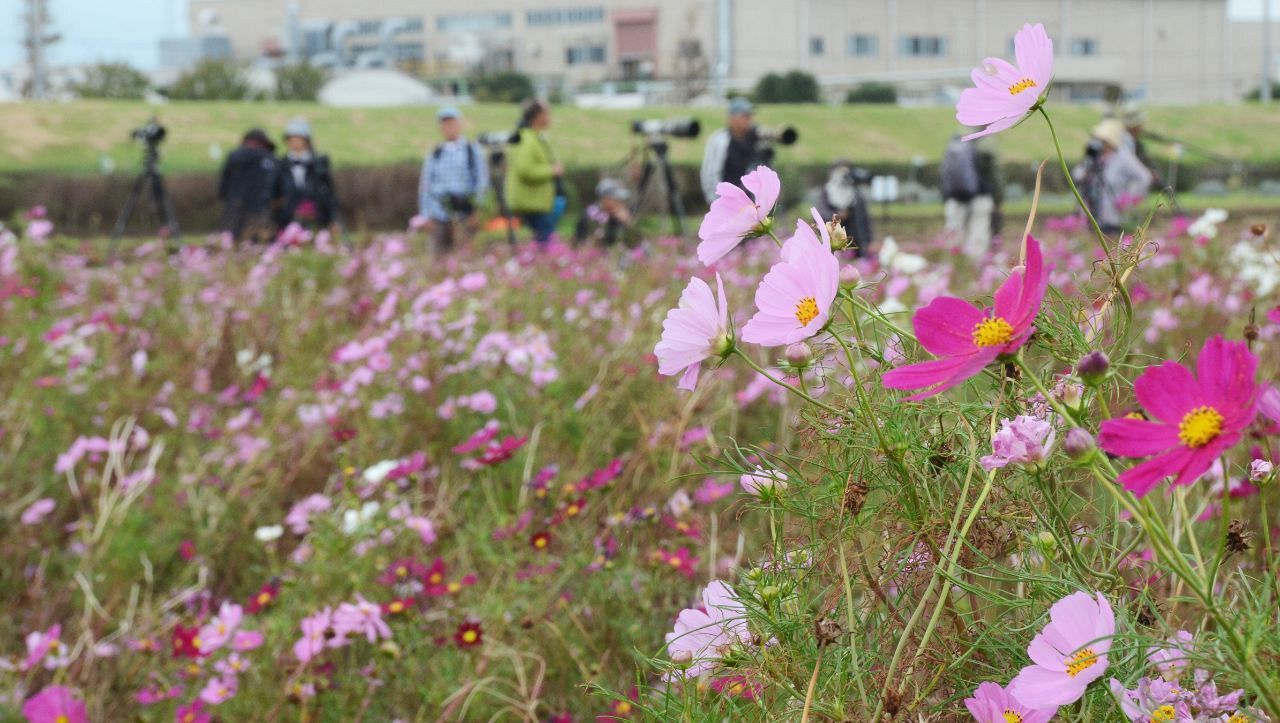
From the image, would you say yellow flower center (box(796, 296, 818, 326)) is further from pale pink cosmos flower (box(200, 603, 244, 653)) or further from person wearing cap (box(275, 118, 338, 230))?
person wearing cap (box(275, 118, 338, 230))

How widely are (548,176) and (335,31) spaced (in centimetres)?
5560

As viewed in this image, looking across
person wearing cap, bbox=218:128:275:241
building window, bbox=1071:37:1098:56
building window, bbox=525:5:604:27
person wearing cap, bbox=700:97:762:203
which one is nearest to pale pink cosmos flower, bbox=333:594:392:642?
person wearing cap, bbox=700:97:762:203

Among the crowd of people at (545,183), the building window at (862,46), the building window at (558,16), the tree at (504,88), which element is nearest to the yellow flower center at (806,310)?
the crowd of people at (545,183)

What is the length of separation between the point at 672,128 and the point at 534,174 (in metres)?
0.97

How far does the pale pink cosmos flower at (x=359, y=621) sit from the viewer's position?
1789mm

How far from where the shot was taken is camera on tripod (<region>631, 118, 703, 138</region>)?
7141 mm

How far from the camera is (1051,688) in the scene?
0.62m

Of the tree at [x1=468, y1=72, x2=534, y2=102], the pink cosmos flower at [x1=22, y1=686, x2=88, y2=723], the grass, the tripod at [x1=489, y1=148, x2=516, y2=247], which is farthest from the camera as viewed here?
the tree at [x1=468, y1=72, x2=534, y2=102]

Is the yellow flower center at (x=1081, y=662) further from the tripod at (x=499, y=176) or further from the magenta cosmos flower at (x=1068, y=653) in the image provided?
the tripod at (x=499, y=176)

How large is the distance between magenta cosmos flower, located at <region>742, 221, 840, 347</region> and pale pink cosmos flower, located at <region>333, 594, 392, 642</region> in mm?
1206

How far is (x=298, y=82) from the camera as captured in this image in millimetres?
38969

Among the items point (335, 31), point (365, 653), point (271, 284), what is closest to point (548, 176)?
point (271, 284)

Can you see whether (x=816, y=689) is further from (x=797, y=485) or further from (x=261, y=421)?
(x=261, y=421)

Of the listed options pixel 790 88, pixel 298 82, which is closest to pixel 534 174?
pixel 790 88
